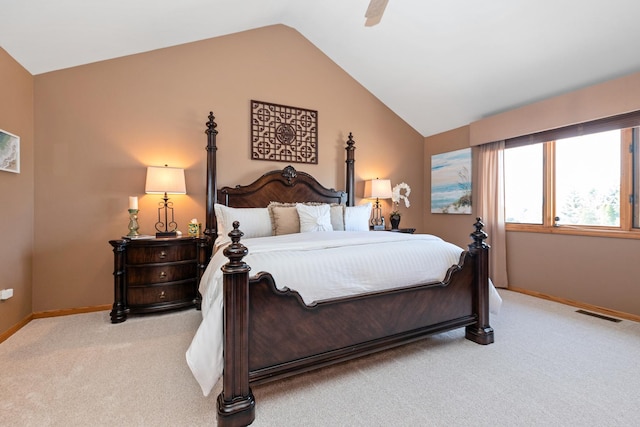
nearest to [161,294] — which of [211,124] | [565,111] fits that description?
[211,124]

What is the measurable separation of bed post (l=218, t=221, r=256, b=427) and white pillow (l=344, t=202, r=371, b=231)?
2.13m

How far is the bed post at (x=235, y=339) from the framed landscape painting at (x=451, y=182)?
3.81 metres

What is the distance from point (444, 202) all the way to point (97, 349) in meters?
4.53

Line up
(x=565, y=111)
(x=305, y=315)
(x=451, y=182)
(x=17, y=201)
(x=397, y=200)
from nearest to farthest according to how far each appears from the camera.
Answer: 1. (x=305, y=315)
2. (x=17, y=201)
3. (x=565, y=111)
4. (x=451, y=182)
5. (x=397, y=200)

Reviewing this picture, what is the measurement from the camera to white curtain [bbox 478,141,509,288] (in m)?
3.83

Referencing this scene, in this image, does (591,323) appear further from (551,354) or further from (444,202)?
(444,202)

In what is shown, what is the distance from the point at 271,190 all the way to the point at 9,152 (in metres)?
2.36

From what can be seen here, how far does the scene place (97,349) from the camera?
222cm

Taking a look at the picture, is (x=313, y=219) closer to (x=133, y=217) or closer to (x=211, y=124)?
(x=211, y=124)

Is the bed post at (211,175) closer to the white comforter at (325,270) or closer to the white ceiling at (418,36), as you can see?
the white ceiling at (418,36)

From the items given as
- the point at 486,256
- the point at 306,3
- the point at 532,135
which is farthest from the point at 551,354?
A: the point at 306,3

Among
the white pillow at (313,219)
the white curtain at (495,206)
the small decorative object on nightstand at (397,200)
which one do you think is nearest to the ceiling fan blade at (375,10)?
the white pillow at (313,219)

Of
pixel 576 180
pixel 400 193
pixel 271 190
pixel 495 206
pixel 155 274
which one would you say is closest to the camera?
pixel 155 274

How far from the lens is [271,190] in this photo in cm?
371
